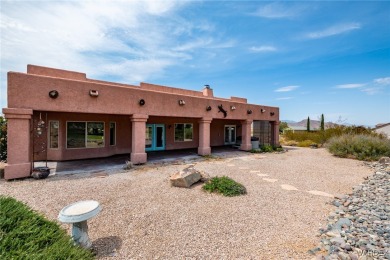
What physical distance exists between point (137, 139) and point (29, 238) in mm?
7836

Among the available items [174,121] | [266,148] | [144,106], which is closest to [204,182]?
[144,106]

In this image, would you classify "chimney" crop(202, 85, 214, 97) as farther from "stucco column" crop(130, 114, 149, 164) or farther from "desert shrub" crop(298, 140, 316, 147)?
"desert shrub" crop(298, 140, 316, 147)

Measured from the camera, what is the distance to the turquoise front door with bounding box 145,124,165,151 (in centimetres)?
1568

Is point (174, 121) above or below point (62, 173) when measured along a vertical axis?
above

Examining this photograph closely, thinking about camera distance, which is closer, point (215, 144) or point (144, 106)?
point (144, 106)

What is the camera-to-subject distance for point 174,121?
16.7 meters

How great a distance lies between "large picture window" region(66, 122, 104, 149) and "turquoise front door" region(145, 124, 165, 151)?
3.47 metres

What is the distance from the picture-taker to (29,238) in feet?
10.9

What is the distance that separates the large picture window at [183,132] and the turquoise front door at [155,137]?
4.40 ft

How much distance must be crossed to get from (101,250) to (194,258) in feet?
6.04

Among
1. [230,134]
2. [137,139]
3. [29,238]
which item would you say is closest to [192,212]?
[29,238]

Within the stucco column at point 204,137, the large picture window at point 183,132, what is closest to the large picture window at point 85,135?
the large picture window at point 183,132

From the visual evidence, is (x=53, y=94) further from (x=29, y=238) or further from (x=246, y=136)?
(x=246, y=136)

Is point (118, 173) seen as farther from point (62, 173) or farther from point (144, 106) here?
point (144, 106)
